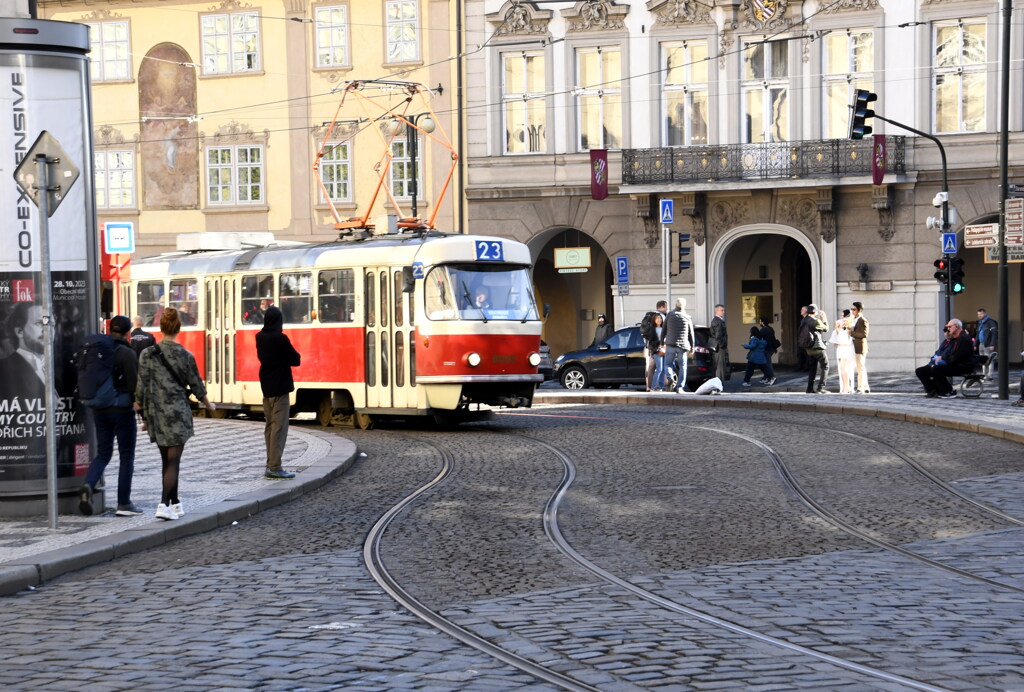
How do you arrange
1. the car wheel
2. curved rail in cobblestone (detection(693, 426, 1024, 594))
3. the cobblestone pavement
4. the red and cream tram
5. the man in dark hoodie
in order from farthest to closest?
the car wheel < the red and cream tram < the man in dark hoodie < curved rail in cobblestone (detection(693, 426, 1024, 594)) < the cobblestone pavement

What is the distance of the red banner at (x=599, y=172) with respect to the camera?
39062 millimetres

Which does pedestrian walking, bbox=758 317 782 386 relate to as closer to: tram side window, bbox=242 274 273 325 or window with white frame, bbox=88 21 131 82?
tram side window, bbox=242 274 273 325

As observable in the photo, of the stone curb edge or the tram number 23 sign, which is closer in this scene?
the stone curb edge

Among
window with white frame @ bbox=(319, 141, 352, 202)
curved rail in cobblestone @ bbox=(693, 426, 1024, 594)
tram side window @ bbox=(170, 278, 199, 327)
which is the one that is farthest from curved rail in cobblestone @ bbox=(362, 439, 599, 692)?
window with white frame @ bbox=(319, 141, 352, 202)

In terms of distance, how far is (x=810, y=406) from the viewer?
25859mm

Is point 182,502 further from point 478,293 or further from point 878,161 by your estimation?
point 878,161

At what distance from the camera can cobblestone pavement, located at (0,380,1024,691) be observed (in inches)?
271

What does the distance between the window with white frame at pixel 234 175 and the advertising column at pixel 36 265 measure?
30.3 m

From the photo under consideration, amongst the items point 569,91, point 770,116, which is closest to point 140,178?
point 569,91

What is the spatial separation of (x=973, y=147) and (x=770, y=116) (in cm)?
496

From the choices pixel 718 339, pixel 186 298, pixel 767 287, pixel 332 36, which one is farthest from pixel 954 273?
pixel 332 36

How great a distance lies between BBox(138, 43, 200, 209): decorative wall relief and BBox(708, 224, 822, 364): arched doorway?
1492cm

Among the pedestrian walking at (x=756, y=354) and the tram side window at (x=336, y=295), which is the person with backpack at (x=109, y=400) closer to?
the tram side window at (x=336, y=295)

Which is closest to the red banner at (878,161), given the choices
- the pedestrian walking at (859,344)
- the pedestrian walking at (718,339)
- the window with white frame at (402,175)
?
the pedestrian walking at (718,339)
